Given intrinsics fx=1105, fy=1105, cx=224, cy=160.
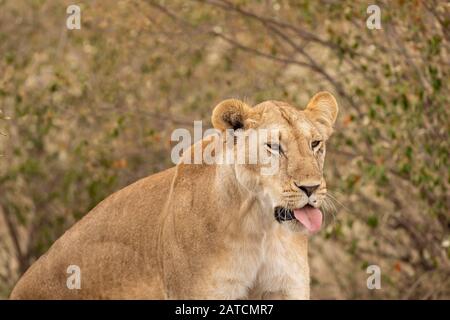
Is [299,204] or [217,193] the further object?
[217,193]

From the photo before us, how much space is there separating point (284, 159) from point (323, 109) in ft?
2.31

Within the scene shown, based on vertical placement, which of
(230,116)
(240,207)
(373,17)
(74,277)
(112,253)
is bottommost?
(74,277)

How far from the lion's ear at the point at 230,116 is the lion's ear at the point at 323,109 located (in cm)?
40

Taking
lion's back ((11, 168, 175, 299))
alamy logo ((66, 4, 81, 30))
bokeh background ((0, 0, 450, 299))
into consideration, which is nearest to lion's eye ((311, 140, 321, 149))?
lion's back ((11, 168, 175, 299))

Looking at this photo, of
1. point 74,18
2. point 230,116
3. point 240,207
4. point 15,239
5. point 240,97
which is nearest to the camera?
point 230,116

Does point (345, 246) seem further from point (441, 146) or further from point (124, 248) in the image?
point (124, 248)

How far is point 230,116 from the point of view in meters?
5.62

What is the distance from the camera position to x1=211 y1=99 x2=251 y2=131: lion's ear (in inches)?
221

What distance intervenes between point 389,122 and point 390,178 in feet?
2.54

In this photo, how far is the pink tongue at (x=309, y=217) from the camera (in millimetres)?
5395

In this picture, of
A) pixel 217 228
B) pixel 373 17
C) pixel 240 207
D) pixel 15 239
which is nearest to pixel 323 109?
pixel 240 207

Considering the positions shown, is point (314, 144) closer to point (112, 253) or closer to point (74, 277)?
point (112, 253)
